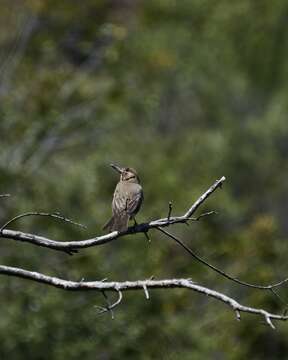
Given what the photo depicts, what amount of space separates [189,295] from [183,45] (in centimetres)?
2287

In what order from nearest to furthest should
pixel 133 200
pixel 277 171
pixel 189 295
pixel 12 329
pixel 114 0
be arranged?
pixel 133 200 < pixel 12 329 < pixel 189 295 < pixel 277 171 < pixel 114 0

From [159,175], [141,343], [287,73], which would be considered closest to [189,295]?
[141,343]

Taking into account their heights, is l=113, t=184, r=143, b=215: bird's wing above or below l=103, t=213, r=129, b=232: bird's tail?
above

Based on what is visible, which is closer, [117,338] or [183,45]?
[117,338]

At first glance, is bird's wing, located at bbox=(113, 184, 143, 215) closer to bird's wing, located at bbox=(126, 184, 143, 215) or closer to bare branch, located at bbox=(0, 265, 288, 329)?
bird's wing, located at bbox=(126, 184, 143, 215)

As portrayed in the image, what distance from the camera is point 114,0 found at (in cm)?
4581

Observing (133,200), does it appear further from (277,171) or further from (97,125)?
(277,171)

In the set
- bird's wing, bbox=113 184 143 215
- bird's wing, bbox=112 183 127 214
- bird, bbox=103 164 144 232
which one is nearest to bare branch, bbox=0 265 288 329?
bird, bbox=103 164 144 232

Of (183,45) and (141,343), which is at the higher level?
(183,45)

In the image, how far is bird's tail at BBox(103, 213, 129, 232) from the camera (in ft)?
30.8

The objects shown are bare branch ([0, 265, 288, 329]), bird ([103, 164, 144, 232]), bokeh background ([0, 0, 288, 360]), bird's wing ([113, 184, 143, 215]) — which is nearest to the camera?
bare branch ([0, 265, 288, 329])

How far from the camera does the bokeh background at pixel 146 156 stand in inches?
820

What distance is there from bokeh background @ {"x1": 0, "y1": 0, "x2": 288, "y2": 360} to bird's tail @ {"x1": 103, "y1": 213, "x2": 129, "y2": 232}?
9.01 meters

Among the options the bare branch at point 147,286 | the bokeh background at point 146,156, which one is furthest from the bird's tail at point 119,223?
the bokeh background at point 146,156
